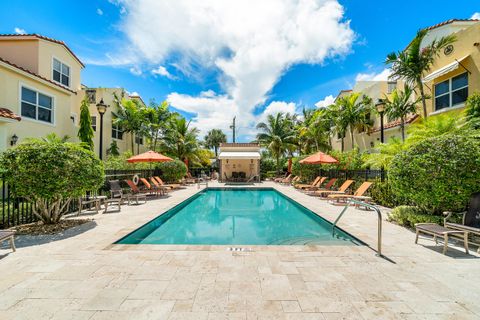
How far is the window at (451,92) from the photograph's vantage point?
1558 cm

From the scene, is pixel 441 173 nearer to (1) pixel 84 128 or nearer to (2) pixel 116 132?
(1) pixel 84 128

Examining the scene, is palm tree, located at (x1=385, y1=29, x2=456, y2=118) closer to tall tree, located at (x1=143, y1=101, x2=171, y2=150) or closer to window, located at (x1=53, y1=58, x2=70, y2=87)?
tall tree, located at (x1=143, y1=101, x2=171, y2=150)

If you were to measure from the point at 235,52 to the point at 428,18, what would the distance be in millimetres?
16035

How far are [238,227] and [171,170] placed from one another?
15914mm

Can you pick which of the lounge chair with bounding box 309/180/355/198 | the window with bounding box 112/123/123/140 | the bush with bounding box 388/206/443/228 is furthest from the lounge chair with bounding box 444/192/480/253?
the window with bounding box 112/123/123/140

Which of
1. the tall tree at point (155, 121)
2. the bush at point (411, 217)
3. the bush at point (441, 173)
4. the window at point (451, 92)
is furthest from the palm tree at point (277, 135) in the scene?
the bush at point (441, 173)

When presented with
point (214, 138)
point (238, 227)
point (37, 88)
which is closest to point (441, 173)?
point (238, 227)

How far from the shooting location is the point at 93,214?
1107cm

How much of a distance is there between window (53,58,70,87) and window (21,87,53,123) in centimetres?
372

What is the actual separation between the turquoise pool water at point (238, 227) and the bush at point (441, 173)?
3058 millimetres

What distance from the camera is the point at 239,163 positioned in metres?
34.8

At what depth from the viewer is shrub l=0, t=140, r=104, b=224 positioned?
7.67 m

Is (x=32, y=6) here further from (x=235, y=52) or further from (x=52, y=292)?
(x=52, y=292)

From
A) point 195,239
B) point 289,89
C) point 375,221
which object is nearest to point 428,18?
point 289,89
